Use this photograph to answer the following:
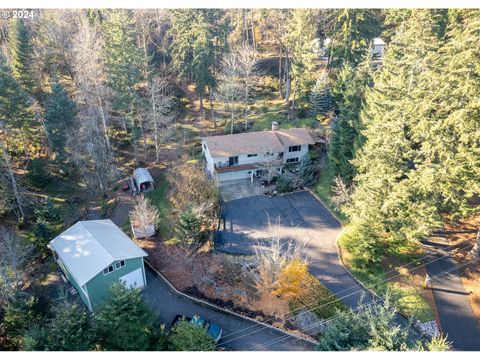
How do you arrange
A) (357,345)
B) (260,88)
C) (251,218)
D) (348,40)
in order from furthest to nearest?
(260,88) < (348,40) < (251,218) < (357,345)

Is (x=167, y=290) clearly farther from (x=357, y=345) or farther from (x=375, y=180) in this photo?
(x=375, y=180)

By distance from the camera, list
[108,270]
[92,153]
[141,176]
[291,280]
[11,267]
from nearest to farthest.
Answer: [291,280]
[11,267]
[108,270]
[92,153]
[141,176]

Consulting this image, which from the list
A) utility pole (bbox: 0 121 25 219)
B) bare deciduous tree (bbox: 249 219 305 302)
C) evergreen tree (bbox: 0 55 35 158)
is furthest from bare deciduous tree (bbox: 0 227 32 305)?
bare deciduous tree (bbox: 249 219 305 302)

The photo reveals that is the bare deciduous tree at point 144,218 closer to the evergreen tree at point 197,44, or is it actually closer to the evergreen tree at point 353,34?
the evergreen tree at point 197,44

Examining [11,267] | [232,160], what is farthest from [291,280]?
[11,267]

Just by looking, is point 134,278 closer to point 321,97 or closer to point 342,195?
point 342,195

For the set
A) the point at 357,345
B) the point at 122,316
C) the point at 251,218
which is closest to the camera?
the point at 357,345
